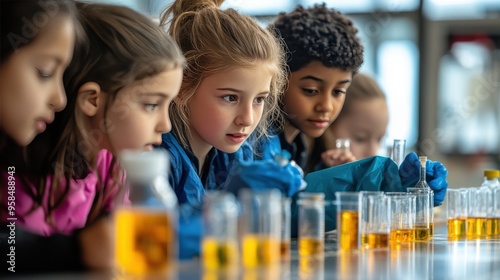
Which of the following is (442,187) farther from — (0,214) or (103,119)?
(0,214)

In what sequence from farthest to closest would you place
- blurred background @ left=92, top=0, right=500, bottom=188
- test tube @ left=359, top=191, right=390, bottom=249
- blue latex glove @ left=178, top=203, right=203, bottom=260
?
blurred background @ left=92, top=0, right=500, bottom=188, test tube @ left=359, top=191, right=390, bottom=249, blue latex glove @ left=178, top=203, right=203, bottom=260

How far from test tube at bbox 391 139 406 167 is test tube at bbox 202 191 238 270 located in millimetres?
1209

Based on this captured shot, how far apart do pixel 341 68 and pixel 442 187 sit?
689 mm

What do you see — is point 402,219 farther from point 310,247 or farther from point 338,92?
point 338,92

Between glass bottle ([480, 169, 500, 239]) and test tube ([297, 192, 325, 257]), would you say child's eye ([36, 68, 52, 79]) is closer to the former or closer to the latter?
test tube ([297, 192, 325, 257])

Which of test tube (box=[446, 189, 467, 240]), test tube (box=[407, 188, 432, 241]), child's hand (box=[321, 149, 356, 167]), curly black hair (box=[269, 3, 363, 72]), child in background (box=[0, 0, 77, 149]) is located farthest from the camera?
child's hand (box=[321, 149, 356, 167])

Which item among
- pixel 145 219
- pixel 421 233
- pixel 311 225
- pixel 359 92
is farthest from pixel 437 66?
pixel 145 219

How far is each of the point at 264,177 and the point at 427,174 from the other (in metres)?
0.84

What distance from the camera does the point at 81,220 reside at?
2.11m

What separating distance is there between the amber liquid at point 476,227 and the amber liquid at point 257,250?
106cm

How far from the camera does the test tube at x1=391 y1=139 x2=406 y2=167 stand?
2553 millimetres

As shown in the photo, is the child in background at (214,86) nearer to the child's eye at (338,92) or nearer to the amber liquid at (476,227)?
the child's eye at (338,92)

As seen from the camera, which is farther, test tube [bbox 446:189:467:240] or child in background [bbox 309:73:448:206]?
child in background [bbox 309:73:448:206]

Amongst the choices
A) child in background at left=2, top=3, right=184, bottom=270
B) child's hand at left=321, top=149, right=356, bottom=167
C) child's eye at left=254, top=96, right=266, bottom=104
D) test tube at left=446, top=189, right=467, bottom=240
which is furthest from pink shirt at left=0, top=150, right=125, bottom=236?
child's hand at left=321, top=149, right=356, bottom=167
